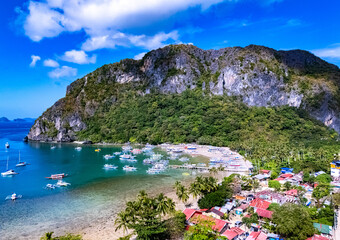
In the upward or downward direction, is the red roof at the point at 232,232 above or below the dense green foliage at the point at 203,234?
below

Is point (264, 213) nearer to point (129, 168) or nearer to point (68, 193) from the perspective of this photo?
point (68, 193)

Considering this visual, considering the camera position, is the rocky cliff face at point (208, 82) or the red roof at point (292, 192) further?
the rocky cliff face at point (208, 82)

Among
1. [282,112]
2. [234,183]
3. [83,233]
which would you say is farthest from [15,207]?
[282,112]

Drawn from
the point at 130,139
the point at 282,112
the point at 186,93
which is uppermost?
the point at 186,93

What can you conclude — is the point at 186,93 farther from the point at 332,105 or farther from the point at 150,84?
the point at 332,105

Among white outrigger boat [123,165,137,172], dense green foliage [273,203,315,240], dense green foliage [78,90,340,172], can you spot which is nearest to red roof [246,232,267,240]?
dense green foliage [273,203,315,240]

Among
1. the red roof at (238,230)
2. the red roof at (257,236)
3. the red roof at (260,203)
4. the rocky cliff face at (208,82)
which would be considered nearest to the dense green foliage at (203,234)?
the red roof at (238,230)

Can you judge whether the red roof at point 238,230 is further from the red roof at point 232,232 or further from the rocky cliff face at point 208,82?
the rocky cliff face at point 208,82
